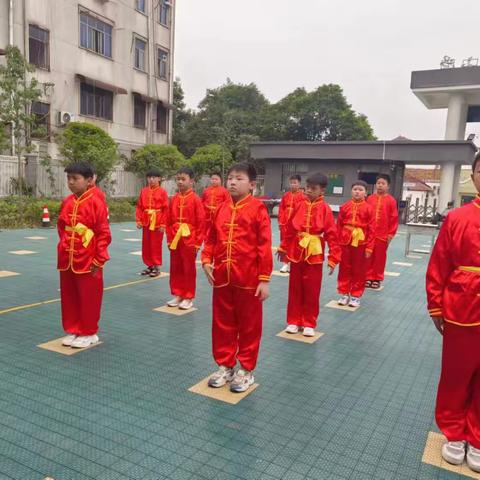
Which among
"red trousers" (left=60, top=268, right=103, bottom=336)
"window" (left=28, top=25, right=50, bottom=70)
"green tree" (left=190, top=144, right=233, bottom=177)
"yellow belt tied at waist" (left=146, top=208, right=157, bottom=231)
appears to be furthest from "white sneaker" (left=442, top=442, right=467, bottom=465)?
"green tree" (left=190, top=144, right=233, bottom=177)

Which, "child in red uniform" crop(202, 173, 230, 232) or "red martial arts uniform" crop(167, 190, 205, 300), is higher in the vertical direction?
"child in red uniform" crop(202, 173, 230, 232)

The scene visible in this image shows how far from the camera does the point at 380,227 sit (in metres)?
7.17

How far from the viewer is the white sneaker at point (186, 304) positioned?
216 inches

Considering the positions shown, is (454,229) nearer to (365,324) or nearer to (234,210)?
(234,210)

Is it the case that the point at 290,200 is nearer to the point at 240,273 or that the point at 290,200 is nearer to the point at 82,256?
the point at 82,256

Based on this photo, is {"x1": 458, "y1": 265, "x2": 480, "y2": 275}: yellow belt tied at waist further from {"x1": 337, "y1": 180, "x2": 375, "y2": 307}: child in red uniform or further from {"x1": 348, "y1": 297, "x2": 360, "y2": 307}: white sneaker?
{"x1": 348, "y1": 297, "x2": 360, "y2": 307}: white sneaker

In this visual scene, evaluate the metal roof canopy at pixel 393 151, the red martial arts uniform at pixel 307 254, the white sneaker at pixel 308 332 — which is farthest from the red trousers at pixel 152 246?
the metal roof canopy at pixel 393 151

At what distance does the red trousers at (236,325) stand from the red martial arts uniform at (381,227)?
4273 mm

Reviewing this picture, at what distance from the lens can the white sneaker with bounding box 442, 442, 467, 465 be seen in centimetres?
257

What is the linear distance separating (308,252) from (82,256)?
7.02ft

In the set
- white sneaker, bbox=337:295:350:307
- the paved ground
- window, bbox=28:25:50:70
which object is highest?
window, bbox=28:25:50:70

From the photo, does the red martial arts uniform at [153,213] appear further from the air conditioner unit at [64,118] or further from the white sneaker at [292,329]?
the air conditioner unit at [64,118]

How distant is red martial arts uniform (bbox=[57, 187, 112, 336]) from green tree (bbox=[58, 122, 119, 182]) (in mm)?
11627

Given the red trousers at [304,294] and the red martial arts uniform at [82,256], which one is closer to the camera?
the red martial arts uniform at [82,256]
